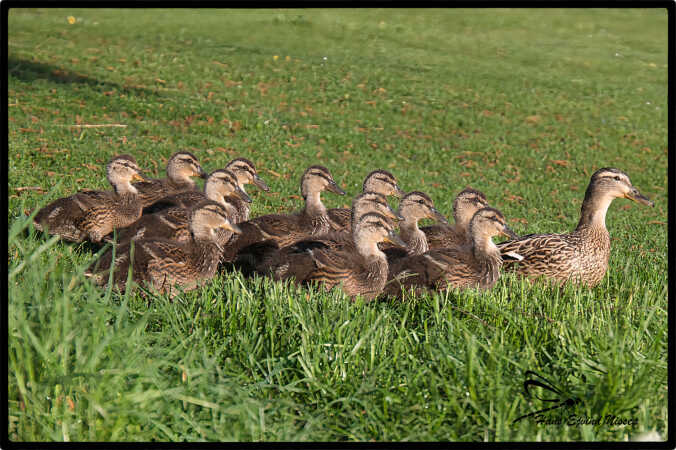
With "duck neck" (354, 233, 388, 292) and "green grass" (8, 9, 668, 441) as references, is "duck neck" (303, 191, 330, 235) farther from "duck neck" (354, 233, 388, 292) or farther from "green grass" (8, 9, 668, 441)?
"green grass" (8, 9, 668, 441)

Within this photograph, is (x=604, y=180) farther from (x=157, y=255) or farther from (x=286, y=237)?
(x=157, y=255)

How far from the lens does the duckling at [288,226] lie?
7.35m

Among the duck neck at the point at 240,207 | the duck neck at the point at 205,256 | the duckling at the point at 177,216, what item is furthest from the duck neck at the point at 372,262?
the duck neck at the point at 240,207

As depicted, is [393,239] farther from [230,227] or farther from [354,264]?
[230,227]

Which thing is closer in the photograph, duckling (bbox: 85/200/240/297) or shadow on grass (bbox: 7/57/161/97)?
duckling (bbox: 85/200/240/297)

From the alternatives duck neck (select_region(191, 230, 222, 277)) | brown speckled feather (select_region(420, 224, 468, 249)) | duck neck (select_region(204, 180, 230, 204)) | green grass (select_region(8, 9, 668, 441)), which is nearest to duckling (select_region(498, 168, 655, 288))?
green grass (select_region(8, 9, 668, 441))

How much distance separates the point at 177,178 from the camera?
9.49 m

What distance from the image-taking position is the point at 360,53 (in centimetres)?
2539

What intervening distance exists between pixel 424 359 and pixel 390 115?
15.3 meters

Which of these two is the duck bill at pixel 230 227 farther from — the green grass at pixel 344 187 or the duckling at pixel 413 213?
the duckling at pixel 413 213

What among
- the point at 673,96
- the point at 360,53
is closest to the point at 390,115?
the point at 360,53

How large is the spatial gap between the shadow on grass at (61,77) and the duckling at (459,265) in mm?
12759

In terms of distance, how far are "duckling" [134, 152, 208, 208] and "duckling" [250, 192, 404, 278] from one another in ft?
8.54

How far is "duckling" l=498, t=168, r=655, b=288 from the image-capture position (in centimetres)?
686
